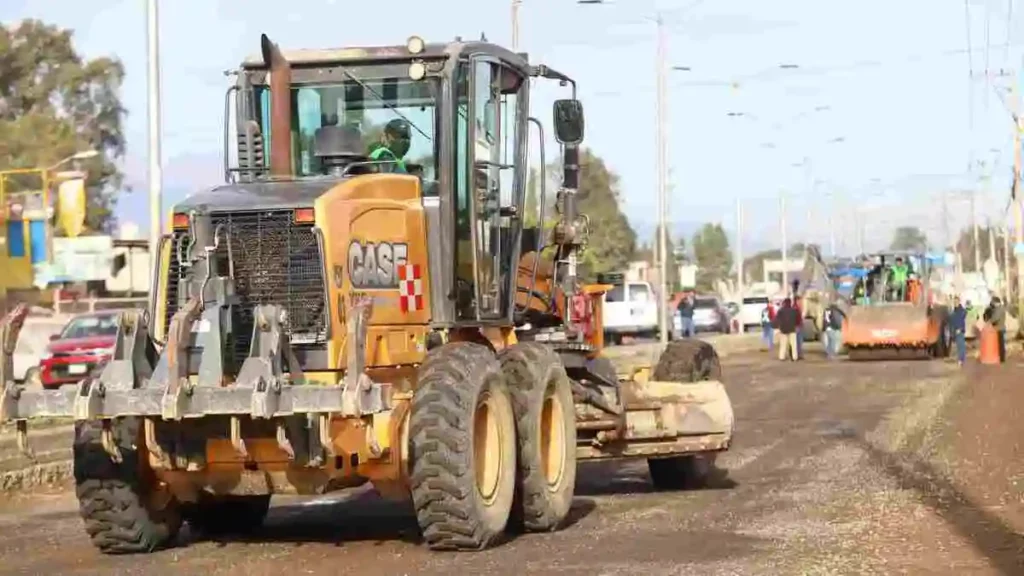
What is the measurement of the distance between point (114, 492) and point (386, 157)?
2.92m

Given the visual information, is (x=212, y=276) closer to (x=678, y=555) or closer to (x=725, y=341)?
(x=678, y=555)

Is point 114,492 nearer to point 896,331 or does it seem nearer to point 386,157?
point 386,157

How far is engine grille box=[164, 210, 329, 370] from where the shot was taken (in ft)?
35.4

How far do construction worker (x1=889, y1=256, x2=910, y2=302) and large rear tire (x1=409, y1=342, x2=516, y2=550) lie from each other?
36126mm

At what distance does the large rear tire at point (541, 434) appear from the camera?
11.9 meters

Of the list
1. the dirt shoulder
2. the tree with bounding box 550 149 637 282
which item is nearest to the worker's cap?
the dirt shoulder

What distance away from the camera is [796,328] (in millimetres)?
43219

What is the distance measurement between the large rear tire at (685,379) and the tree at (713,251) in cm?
13696

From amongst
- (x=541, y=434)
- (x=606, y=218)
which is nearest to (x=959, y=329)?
(x=541, y=434)

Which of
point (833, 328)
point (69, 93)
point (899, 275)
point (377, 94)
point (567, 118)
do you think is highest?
point (69, 93)

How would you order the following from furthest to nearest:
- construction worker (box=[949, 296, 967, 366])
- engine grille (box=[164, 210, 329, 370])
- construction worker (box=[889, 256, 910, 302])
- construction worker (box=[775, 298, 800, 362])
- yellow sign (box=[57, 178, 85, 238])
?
yellow sign (box=[57, 178, 85, 238])
construction worker (box=[889, 256, 910, 302])
construction worker (box=[775, 298, 800, 362])
construction worker (box=[949, 296, 967, 366])
engine grille (box=[164, 210, 329, 370])

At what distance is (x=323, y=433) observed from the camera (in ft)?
33.1

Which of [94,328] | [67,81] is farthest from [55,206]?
[94,328]

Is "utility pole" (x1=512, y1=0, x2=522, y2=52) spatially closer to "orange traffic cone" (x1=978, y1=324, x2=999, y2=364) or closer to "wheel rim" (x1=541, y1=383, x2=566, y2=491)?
"orange traffic cone" (x1=978, y1=324, x2=999, y2=364)
